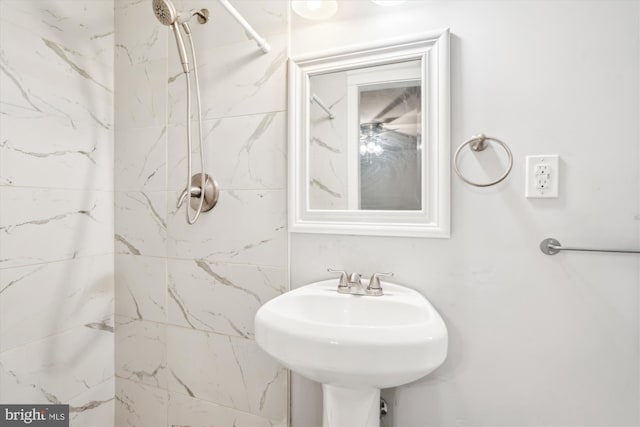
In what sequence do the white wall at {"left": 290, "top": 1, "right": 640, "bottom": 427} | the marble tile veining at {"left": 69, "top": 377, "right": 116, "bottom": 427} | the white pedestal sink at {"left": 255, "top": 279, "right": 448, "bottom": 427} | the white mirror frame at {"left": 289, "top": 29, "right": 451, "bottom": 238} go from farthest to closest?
the marble tile veining at {"left": 69, "top": 377, "right": 116, "bottom": 427}, the white mirror frame at {"left": 289, "top": 29, "right": 451, "bottom": 238}, the white wall at {"left": 290, "top": 1, "right": 640, "bottom": 427}, the white pedestal sink at {"left": 255, "top": 279, "right": 448, "bottom": 427}

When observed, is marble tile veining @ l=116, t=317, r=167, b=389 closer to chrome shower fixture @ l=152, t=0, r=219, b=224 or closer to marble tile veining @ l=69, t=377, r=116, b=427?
marble tile veining @ l=69, t=377, r=116, b=427

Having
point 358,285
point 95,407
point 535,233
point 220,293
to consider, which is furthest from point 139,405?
point 535,233

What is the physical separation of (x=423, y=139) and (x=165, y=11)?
0.89 meters

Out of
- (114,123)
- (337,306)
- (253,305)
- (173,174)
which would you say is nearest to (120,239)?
(173,174)

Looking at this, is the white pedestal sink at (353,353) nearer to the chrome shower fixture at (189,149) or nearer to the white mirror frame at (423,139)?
the white mirror frame at (423,139)

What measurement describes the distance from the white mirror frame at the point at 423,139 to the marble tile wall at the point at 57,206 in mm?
875

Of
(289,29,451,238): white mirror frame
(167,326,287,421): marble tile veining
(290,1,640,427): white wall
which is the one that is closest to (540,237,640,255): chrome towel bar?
(290,1,640,427): white wall

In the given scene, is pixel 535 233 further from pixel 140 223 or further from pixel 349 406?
pixel 140 223

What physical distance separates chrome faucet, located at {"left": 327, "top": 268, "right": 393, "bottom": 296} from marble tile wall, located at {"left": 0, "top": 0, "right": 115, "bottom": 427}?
3.54 ft

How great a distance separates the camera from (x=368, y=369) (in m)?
0.63

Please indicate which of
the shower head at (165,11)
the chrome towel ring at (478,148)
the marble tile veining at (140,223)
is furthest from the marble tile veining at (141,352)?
the chrome towel ring at (478,148)

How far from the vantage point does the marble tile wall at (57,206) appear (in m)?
1.03

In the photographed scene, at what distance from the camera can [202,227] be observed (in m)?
1.20

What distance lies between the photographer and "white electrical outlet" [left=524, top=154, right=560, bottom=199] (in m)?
0.83
